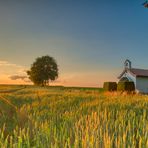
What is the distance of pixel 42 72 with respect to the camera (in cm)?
6956

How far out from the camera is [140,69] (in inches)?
1885

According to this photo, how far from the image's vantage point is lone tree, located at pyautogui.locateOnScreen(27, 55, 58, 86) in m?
69.2

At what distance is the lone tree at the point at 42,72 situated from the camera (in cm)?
6925

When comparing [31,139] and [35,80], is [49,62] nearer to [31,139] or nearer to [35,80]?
[35,80]

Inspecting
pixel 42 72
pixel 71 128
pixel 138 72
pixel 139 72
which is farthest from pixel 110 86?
pixel 71 128

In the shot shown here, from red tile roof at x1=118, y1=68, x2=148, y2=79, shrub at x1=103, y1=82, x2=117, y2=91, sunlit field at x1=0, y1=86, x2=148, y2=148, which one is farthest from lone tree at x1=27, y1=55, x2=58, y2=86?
sunlit field at x1=0, y1=86, x2=148, y2=148

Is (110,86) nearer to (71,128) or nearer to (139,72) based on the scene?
(139,72)

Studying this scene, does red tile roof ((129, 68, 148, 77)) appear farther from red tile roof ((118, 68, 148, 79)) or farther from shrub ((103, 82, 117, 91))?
shrub ((103, 82, 117, 91))

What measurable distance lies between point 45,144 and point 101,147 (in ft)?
1.76

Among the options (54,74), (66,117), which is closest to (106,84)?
(54,74)

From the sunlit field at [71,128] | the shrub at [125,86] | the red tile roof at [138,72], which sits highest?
the red tile roof at [138,72]

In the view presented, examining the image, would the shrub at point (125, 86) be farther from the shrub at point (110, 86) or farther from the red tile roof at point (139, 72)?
the red tile roof at point (139, 72)

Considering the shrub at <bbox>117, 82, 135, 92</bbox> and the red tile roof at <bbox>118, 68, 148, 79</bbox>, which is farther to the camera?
the red tile roof at <bbox>118, 68, 148, 79</bbox>

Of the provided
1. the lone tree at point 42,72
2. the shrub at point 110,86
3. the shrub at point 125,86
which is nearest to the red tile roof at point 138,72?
the shrub at point 110,86
